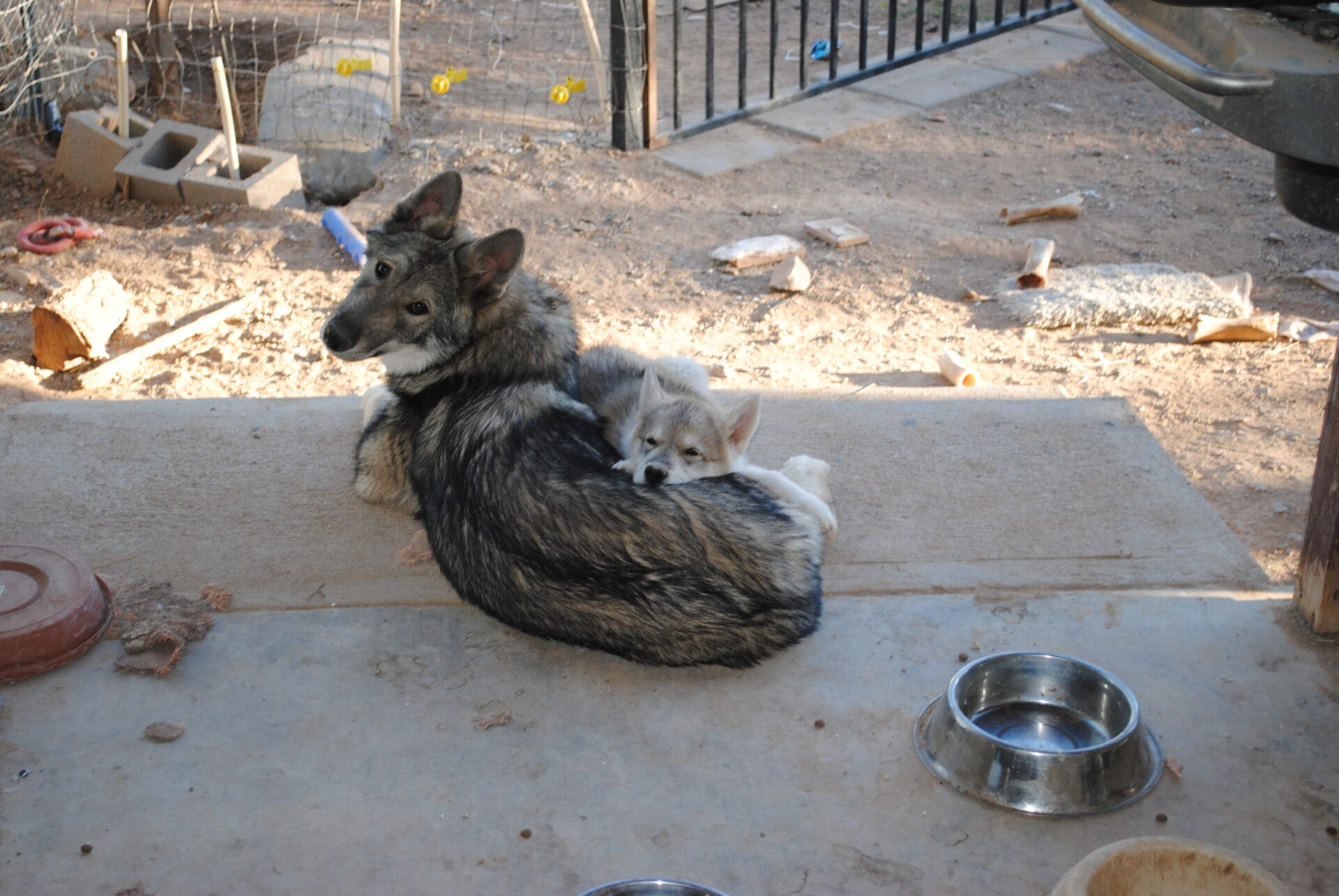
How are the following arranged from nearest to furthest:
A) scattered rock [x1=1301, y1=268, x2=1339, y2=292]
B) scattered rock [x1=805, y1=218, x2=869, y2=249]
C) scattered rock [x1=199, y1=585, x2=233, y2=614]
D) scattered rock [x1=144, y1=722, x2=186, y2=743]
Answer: scattered rock [x1=144, y1=722, x2=186, y2=743], scattered rock [x1=199, y1=585, x2=233, y2=614], scattered rock [x1=1301, y1=268, x2=1339, y2=292], scattered rock [x1=805, y1=218, x2=869, y2=249]

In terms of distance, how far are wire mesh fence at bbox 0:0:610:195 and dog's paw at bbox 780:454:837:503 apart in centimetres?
540

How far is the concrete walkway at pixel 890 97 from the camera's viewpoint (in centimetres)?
870

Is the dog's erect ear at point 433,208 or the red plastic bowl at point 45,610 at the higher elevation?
the dog's erect ear at point 433,208

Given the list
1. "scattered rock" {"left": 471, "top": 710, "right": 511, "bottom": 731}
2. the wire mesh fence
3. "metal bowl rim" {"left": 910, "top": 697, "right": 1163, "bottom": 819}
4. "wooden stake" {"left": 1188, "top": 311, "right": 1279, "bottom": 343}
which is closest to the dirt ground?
"wooden stake" {"left": 1188, "top": 311, "right": 1279, "bottom": 343}

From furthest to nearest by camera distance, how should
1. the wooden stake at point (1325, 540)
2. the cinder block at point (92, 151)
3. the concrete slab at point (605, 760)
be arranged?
the cinder block at point (92, 151)
the wooden stake at point (1325, 540)
the concrete slab at point (605, 760)

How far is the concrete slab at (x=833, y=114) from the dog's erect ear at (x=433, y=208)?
563cm

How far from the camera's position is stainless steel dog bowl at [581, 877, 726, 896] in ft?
8.20

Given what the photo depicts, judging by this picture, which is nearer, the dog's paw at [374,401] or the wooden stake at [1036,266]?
the dog's paw at [374,401]

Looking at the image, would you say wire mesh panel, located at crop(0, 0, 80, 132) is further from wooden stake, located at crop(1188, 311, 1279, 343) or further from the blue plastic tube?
wooden stake, located at crop(1188, 311, 1279, 343)

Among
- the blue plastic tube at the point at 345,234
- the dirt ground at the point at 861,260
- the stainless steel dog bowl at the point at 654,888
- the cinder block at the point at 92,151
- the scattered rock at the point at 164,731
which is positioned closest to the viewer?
the stainless steel dog bowl at the point at 654,888

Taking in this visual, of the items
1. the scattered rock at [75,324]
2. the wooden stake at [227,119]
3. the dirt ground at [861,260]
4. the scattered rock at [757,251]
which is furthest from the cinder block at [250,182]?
the scattered rock at [757,251]

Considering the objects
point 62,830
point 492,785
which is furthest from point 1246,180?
point 62,830

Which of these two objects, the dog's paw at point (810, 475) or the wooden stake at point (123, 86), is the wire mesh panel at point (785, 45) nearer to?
the wooden stake at point (123, 86)

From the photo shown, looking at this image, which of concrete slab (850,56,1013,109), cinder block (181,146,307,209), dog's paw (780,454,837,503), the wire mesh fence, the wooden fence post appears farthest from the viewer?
concrete slab (850,56,1013,109)
